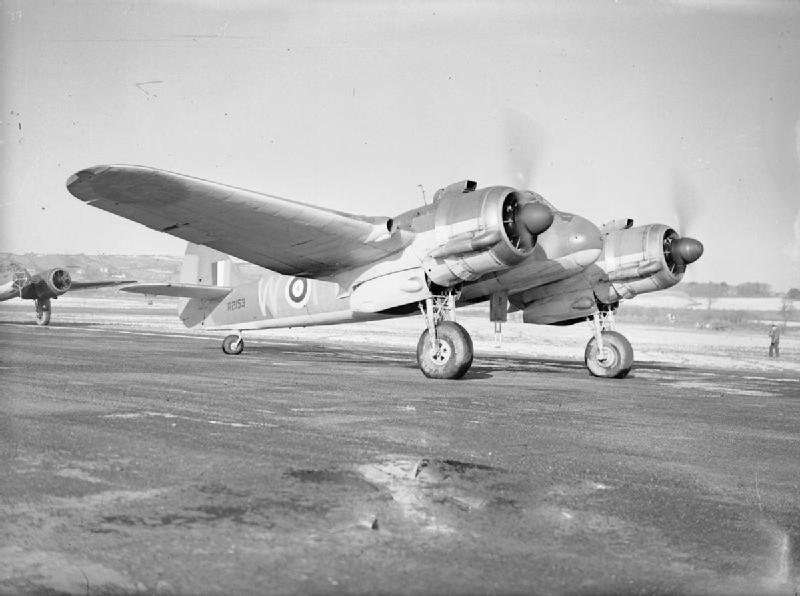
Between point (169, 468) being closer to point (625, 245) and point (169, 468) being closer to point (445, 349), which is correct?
point (445, 349)

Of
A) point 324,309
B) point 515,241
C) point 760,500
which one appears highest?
point 515,241

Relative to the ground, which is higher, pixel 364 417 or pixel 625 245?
pixel 625 245

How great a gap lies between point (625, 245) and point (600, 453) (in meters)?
11.1

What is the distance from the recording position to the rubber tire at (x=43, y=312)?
40719 mm

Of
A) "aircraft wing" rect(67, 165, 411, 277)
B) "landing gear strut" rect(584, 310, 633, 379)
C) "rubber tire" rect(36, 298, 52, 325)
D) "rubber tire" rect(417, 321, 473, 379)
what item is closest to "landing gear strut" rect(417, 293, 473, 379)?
"rubber tire" rect(417, 321, 473, 379)

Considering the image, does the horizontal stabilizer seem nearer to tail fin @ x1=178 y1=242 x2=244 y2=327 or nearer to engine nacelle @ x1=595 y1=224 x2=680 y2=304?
tail fin @ x1=178 y1=242 x2=244 y2=327

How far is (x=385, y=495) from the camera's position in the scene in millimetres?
5293

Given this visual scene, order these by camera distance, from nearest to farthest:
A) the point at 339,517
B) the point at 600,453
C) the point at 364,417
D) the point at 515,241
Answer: the point at 339,517
the point at 600,453
the point at 364,417
the point at 515,241

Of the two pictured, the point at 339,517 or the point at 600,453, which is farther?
the point at 600,453

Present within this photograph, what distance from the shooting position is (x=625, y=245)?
1767cm

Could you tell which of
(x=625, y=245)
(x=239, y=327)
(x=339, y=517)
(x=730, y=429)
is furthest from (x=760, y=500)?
(x=239, y=327)

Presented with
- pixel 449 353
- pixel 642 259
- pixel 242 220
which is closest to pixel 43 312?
pixel 242 220

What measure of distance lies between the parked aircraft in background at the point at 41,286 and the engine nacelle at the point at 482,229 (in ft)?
102

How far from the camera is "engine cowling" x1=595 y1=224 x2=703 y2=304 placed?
56.7ft
